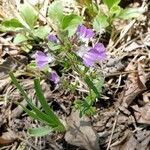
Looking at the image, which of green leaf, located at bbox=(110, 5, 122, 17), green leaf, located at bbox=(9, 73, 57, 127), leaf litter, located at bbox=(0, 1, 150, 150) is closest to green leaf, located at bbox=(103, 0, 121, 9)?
green leaf, located at bbox=(110, 5, 122, 17)

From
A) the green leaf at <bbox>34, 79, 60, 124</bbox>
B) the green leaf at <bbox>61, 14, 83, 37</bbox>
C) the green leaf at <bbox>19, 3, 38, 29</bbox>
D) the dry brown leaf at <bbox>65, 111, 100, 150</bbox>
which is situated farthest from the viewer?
the green leaf at <bbox>19, 3, 38, 29</bbox>

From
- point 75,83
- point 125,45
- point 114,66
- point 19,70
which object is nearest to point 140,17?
point 125,45

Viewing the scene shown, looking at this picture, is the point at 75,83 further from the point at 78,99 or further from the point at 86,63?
the point at 86,63

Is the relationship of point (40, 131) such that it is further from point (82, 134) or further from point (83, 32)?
point (83, 32)

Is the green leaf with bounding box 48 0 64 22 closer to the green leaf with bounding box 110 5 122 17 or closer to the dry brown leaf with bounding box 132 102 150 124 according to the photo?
the green leaf with bounding box 110 5 122 17

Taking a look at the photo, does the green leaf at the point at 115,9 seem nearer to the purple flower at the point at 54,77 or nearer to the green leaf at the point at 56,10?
the green leaf at the point at 56,10

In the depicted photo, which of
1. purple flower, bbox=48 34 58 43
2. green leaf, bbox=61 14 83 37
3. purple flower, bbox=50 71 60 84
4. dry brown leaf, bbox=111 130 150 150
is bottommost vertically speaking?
dry brown leaf, bbox=111 130 150 150
